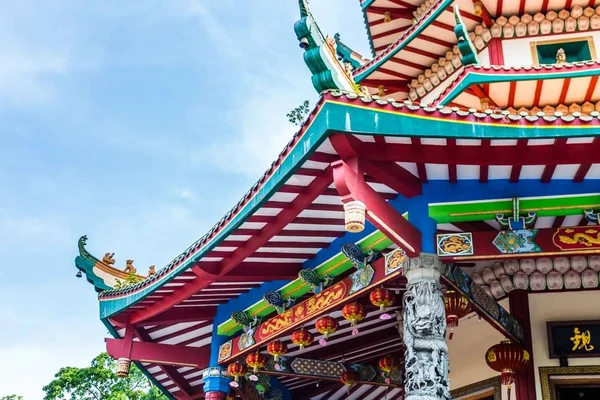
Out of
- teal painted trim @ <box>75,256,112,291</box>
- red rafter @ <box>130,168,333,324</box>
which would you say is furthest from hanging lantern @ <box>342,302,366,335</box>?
teal painted trim @ <box>75,256,112,291</box>

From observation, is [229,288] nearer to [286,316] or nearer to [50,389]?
[286,316]

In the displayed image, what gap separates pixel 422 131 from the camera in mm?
5391

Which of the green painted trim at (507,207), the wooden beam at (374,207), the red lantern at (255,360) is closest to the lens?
the wooden beam at (374,207)

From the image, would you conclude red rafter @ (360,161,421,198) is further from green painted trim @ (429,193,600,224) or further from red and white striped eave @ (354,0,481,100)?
red and white striped eave @ (354,0,481,100)

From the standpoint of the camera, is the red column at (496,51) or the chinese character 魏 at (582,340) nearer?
the chinese character 魏 at (582,340)

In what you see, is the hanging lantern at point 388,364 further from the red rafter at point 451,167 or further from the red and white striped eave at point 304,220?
the red rafter at point 451,167

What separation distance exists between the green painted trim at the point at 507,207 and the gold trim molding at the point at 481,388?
2495 millimetres

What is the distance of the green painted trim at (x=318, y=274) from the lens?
687 cm

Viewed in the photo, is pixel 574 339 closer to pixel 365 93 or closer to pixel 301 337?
pixel 301 337

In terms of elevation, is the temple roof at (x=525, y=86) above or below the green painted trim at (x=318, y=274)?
above

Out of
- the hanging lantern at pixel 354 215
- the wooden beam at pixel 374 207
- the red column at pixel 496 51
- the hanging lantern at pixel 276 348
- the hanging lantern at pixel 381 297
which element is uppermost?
the red column at pixel 496 51

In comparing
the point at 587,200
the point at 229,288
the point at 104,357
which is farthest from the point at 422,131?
the point at 104,357

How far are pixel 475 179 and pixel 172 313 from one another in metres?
4.94

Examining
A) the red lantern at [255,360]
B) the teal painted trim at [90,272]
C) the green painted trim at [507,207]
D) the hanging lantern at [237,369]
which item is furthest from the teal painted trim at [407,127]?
the teal painted trim at [90,272]
